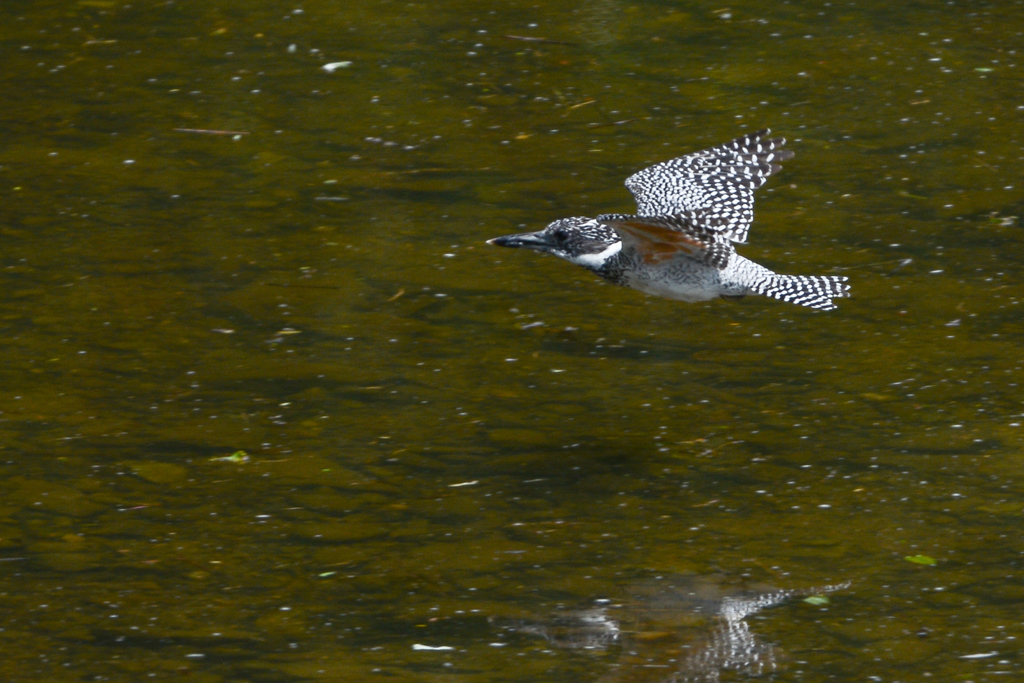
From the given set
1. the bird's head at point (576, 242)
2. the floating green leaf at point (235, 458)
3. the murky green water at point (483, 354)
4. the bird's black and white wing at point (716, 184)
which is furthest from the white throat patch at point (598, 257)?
the floating green leaf at point (235, 458)

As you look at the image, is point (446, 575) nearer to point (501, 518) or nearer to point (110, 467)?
point (501, 518)

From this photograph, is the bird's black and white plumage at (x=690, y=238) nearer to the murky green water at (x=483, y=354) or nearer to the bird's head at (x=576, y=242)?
the bird's head at (x=576, y=242)

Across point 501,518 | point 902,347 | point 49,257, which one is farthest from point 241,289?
point 902,347

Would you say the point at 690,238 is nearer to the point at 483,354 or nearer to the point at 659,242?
the point at 659,242

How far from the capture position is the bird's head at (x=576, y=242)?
6219 millimetres

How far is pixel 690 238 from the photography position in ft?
19.1

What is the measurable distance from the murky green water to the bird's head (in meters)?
0.61

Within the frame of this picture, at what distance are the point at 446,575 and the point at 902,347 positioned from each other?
2607 millimetres

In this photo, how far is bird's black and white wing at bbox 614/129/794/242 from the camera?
21.2 ft

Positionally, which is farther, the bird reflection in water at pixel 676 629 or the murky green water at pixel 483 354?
the murky green water at pixel 483 354

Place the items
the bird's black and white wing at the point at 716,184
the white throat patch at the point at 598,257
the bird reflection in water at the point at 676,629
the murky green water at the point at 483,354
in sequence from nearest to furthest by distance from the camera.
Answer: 1. the bird reflection in water at the point at 676,629
2. the murky green water at the point at 483,354
3. the white throat patch at the point at 598,257
4. the bird's black and white wing at the point at 716,184

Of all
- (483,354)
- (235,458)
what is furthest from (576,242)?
(235,458)

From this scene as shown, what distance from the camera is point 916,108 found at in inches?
363

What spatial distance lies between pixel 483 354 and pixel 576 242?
836 mm
